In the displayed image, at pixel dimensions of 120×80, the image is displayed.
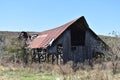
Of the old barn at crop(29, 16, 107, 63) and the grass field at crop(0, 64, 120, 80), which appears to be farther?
the old barn at crop(29, 16, 107, 63)

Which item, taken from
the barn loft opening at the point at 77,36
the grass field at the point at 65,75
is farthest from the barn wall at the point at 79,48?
the grass field at the point at 65,75

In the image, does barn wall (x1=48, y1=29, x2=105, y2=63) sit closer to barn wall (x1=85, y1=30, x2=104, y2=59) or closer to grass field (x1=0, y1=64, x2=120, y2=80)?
barn wall (x1=85, y1=30, x2=104, y2=59)

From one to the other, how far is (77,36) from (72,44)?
1.28 meters

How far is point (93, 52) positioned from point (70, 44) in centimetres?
338

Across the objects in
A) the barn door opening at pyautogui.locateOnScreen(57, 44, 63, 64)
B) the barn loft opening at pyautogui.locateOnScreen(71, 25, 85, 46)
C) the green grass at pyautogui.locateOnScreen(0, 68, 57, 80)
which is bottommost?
the green grass at pyautogui.locateOnScreen(0, 68, 57, 80)

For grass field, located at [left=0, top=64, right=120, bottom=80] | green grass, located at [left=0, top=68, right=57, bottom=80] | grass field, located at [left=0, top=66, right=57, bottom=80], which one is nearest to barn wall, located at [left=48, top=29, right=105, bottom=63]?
grass field, located at [left=0, top=64, right=120, bottom=80]

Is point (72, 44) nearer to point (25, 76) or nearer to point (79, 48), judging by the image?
point (79, 48)

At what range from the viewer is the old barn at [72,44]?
35062mm

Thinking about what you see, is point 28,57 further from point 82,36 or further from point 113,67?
point 113,67

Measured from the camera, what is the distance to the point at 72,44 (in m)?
38.7

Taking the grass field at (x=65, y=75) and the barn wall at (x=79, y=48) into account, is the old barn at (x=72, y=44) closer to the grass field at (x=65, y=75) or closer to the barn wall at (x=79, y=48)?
the barn wall at (x=79, y=48)

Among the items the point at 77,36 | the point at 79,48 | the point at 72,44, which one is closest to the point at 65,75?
the point at 79,48

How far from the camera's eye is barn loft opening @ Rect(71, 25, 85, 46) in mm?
37375

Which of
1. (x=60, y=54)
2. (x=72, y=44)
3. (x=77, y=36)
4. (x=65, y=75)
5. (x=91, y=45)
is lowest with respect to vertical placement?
(x=65, y=75)
